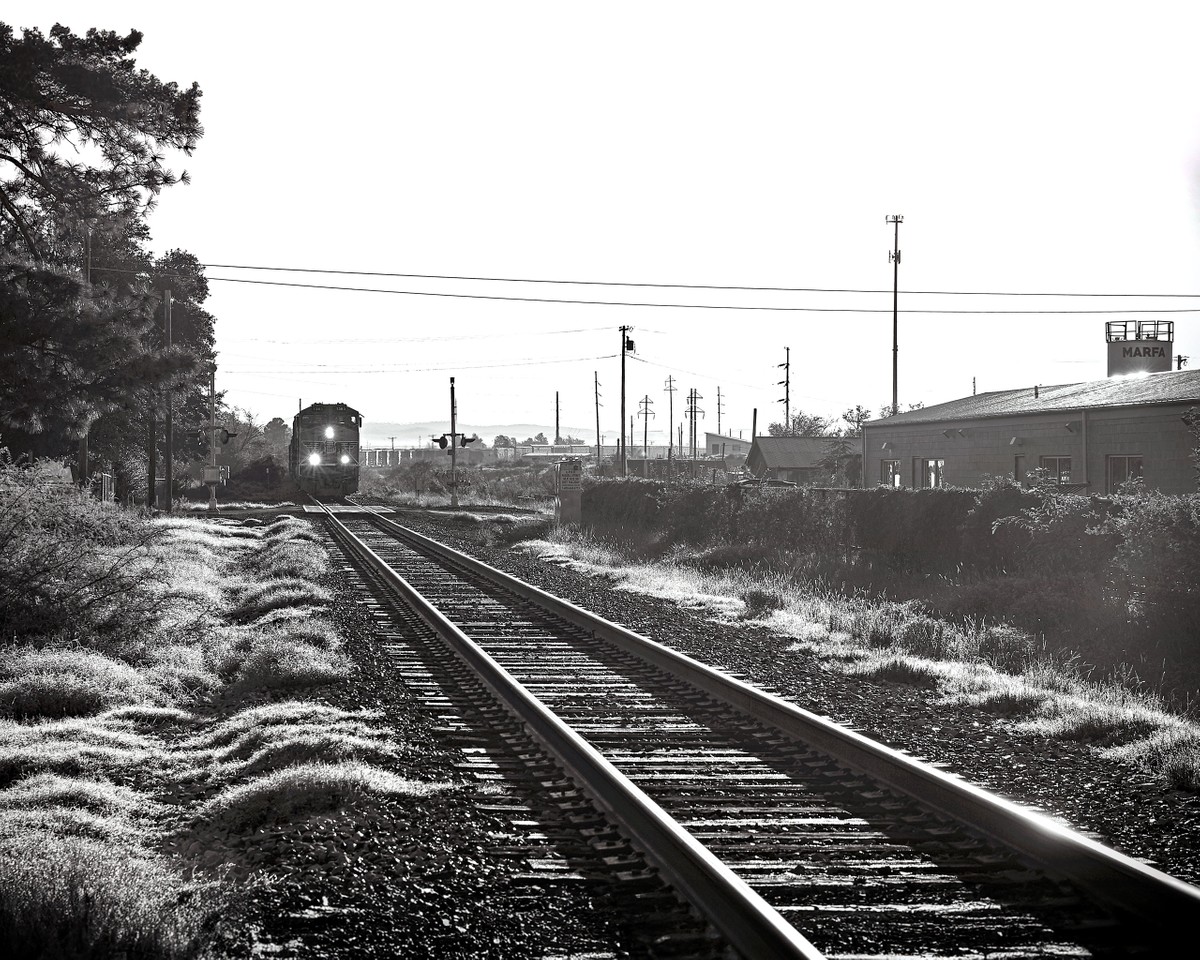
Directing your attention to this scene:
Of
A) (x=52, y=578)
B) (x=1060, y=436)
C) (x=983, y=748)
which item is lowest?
(x=983, y=748)

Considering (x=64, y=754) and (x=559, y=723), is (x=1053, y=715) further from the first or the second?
(x=64, y=754)

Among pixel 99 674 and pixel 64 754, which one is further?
pixel 99 674

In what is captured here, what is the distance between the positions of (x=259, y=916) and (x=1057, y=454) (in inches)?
1230

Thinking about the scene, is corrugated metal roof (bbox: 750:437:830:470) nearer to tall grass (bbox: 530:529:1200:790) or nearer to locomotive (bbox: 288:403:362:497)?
locomotive (bbox: 288:403:362:497)

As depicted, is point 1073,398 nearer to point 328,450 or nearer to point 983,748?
point 983,748

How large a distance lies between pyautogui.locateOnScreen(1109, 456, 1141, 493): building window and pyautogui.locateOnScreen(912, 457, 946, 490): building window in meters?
8.56

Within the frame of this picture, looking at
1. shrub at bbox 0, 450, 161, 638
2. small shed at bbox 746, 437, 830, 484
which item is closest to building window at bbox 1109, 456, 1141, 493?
shrub at bbox 0, 450, 161, 638

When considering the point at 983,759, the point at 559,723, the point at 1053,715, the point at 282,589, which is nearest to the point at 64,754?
the point at 559,723

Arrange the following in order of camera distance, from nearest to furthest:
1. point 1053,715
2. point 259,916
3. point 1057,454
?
point 259,916
point 1053,715
point 1057,454

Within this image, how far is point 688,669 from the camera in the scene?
9.90m

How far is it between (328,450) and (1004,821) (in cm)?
4961

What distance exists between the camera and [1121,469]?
29719 millimetres

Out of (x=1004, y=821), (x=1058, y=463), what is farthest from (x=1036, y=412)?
(x=1004, y=821)

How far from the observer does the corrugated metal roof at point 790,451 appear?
73062 mm
